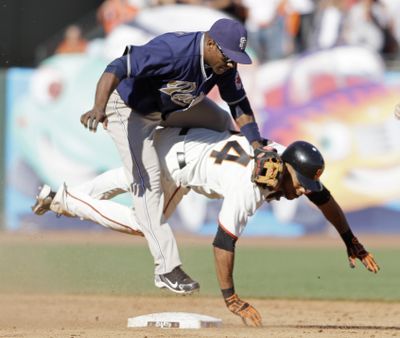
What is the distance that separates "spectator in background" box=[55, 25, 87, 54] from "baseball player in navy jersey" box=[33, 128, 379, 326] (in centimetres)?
865

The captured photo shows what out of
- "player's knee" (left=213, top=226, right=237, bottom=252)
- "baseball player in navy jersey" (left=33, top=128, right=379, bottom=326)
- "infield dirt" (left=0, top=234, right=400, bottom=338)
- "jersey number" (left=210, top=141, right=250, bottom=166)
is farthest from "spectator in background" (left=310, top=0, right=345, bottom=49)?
"player's knee" (left=213, top=226, right=237, bottom=252)

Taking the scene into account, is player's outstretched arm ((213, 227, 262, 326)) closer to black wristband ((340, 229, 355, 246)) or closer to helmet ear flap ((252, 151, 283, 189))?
helmet ear flap ((252, 151, 283, 189))

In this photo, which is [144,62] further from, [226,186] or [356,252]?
[356,252]

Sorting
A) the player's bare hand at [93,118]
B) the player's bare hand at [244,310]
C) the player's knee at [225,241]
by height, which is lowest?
the player's bare hand at [244,310]

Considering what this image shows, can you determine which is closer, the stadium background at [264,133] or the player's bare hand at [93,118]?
the player's bare hand at [93,118]

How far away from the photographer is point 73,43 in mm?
16875

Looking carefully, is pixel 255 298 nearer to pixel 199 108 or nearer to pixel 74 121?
pixel 199 108

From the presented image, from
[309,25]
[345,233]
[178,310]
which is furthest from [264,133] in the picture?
[345,233]

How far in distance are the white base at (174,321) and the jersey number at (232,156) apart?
127 centimetres

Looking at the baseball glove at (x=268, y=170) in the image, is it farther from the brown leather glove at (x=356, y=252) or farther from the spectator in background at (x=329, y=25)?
the spectator in background at (x=329, y=25)

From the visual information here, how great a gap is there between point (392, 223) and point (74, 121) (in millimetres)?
5311

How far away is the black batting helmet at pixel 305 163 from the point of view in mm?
7137

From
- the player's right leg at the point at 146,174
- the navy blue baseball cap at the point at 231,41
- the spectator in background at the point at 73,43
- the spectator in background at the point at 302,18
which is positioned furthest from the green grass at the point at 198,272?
the spectator in background at the point at 73,43

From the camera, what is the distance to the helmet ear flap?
6973mm
